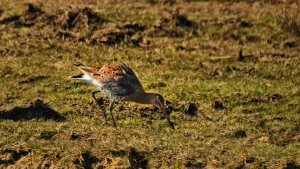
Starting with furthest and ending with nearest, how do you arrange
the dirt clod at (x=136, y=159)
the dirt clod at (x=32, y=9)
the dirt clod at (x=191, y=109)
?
the dirt clod at (x=32, y=9)
the dirt clod at (x=191, y=109)
the dirt clod at (x=136, y=159)

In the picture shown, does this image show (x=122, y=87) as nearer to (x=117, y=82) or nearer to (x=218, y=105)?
(x=117, y=82)

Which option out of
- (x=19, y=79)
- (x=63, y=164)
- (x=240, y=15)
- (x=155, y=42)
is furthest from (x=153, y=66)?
(x=63, y=164)

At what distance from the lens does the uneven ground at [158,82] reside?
37.8 feet

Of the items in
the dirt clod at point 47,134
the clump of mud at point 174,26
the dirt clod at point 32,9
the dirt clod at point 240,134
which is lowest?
the dirt clod at point 240,134

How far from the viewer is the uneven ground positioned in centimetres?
1152

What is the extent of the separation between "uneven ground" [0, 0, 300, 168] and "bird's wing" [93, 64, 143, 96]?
0.72 metres

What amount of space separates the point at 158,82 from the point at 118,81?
336 cm

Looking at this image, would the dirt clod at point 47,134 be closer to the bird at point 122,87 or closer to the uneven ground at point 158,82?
the uneven ground at point 158,82

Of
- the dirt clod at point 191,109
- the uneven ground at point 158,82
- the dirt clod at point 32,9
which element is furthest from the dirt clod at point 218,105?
the dirt clod at point 32,9

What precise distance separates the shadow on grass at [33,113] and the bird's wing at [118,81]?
1.30m

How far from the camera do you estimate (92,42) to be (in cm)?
1845

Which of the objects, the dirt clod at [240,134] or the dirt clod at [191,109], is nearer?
the dirt clod at [240,134]

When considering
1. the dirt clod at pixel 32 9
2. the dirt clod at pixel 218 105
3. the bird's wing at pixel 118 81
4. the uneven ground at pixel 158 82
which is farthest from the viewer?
the dirt clod at pixel 32 9

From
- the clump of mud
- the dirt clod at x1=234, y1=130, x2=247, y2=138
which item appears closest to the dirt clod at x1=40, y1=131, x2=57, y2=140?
the dirt clod at x1=234, y1=130, x2=247, y2=138
